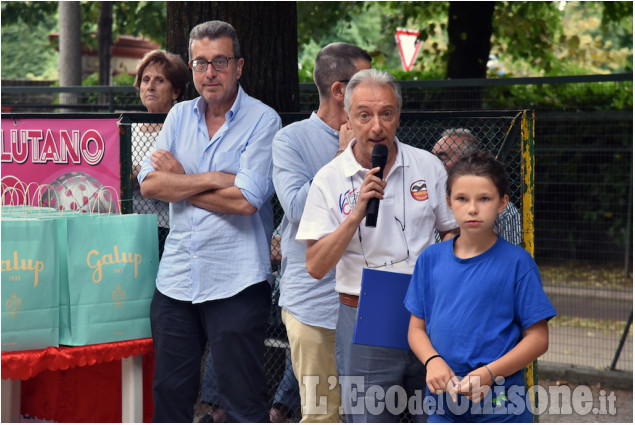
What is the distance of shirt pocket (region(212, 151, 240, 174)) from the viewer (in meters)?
4.18

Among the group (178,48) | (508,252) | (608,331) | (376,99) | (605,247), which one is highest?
(178,48)

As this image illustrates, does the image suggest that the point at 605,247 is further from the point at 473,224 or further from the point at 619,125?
the point at 473,224

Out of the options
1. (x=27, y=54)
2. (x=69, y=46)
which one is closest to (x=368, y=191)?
(x=69, y=46)

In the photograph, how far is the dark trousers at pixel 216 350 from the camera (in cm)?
405

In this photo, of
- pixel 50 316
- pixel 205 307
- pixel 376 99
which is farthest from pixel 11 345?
pixel 376 99

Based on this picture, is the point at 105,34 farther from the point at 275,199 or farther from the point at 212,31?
the point at 212,31

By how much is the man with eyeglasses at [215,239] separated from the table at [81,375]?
10.4 inches

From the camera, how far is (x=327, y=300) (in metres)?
3.91

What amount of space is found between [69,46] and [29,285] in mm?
9047

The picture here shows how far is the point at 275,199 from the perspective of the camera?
5004 millimetres

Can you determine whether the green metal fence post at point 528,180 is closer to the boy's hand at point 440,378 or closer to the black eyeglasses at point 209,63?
the boy's hand at point 440,378

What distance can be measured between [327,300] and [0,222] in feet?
5.10

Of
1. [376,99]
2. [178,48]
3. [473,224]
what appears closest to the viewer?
[473,224]

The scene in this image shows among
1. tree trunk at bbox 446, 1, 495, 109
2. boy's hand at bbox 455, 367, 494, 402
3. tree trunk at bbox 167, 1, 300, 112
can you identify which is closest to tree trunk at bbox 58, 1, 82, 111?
tree trunk at bbox 446, 1, 495, 109
